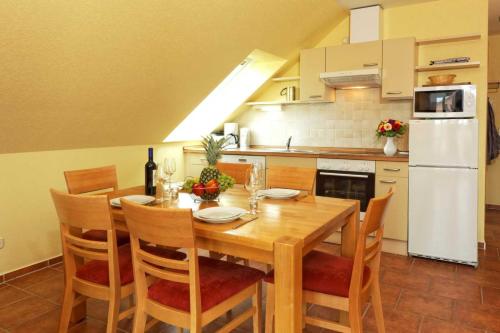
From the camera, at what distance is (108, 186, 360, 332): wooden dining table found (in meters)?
1.56

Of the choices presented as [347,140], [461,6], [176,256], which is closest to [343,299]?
[176,256]

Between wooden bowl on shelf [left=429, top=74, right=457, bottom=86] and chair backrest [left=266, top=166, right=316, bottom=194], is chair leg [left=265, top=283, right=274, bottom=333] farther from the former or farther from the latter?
wooden bowl on shelf [left=429, top=74, right=457, bottom=86]

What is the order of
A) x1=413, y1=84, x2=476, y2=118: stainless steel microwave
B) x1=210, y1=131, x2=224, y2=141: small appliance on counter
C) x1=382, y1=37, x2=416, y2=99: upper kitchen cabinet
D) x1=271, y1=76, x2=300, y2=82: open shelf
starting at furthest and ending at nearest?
x1=210, y1=131, x2=224, y2=141: small appliance on counter → x1=271, y1=76, x2=300, y2=82: open shelf → x1=382, y1=37, x2=416, y2=99: upper kitchen cabinet → x1=413, y1=84, x2=476, y2=118: stainless steel microwave

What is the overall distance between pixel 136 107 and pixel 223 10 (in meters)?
1.17

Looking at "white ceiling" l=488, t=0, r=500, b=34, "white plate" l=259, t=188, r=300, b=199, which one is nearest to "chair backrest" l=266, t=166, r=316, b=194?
"white plate" l=259, t=188, r=300, b=199

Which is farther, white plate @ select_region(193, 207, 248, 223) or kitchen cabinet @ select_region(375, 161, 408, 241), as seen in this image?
kitchen cabinet @ select_region(375, 161, 408, 241)

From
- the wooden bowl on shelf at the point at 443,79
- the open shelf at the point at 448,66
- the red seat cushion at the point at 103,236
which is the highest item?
the open shelf at the point at 448,66

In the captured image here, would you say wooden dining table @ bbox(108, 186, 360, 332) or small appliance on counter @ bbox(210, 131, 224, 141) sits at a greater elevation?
small appliance on counter @ bbox(210, 131, 224, 141)

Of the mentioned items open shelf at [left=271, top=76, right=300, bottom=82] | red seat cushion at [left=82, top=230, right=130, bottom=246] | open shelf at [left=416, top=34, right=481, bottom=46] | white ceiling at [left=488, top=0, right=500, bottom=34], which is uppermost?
white ceiling at [left=488, top=0, right=500, bottom=34]

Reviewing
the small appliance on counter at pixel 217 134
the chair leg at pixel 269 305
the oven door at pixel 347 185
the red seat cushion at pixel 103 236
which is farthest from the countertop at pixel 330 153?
the chair leg at pixel 269 305

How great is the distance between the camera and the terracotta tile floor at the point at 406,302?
2406 millimetres

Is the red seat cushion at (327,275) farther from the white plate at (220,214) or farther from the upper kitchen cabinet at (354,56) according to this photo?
the upper kitchen cabinet at (354,56)

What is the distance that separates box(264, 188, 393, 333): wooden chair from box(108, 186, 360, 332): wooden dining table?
7.5 inches

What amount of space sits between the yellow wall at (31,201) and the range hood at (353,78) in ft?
8.04
